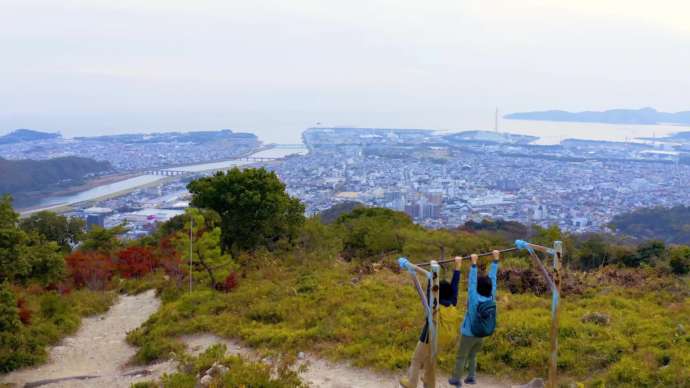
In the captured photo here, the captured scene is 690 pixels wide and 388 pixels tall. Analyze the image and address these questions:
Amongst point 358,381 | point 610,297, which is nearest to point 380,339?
point 358,381

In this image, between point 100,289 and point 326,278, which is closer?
point 326,278

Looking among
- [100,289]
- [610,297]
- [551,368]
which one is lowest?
[100,289]

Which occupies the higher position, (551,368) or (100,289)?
(551,368)

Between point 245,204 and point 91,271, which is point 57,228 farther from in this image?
point 245,204

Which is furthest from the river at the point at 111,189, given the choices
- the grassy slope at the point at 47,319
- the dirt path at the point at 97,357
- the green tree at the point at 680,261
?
the green tree at the point at 680,261

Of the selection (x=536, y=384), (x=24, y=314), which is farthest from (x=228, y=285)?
(x=536, y=384)

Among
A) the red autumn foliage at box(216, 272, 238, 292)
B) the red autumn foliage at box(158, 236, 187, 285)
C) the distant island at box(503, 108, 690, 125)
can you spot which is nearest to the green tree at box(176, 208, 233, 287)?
the red autumn foliage at box(216, 272, 238, 292)

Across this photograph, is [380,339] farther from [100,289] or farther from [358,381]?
[100,289]

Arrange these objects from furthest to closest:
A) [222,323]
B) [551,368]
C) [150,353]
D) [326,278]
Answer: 1. [326,278]
2. [222,323]
3. [150,353]
4. [551,368]
